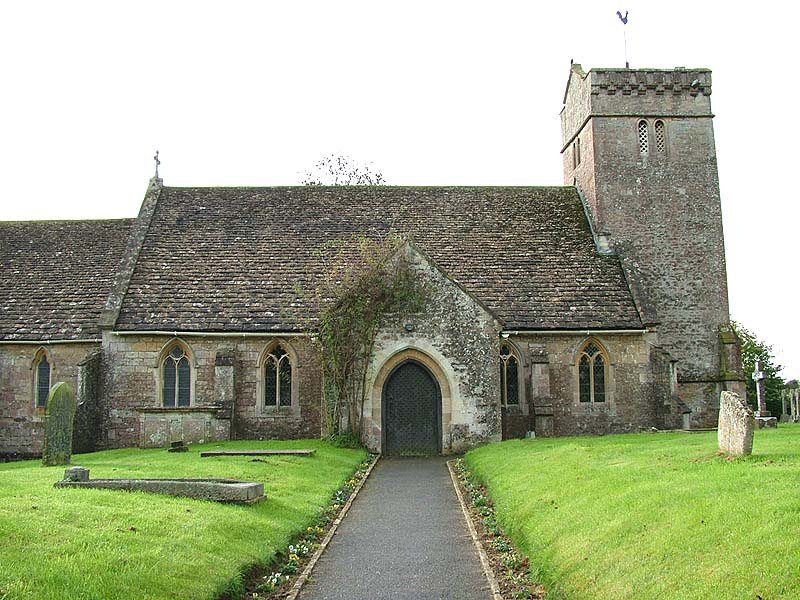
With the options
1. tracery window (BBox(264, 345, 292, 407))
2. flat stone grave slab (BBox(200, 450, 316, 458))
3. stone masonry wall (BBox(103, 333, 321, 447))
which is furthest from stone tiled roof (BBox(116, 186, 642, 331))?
flat stone grave slab (BBox(200, 450, 316, 458))

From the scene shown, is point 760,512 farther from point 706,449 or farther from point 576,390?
point 576,390

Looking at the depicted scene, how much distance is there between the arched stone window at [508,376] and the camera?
30484mm

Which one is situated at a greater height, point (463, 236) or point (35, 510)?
point (463, 236)

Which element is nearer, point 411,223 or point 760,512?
point 760,512

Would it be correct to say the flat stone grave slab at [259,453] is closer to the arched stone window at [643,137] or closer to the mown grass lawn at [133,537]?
the mown grass lawn at [133,537]

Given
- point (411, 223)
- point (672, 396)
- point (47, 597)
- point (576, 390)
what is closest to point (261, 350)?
point (411, 223)

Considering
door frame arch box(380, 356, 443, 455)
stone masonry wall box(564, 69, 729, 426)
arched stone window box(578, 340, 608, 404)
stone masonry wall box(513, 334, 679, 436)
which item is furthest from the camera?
stone masonry wall box(564, 69, 729, 426)

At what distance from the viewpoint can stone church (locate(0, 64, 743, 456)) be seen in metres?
28.3

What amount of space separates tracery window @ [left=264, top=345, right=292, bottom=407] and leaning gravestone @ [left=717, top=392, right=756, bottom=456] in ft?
56.5

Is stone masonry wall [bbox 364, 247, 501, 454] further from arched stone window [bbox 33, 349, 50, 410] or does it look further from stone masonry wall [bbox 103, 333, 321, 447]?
arched stone window [bbox 33, 349, 50, 410]

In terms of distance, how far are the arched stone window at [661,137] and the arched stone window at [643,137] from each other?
420 millimetres

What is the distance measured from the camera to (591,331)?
30.1 metres

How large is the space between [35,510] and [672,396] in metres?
23.2

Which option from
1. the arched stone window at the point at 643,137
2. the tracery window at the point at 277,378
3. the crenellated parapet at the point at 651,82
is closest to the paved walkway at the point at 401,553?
the tracery window at the point at 277,378
